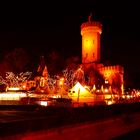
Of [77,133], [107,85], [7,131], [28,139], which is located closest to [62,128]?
[77,133]

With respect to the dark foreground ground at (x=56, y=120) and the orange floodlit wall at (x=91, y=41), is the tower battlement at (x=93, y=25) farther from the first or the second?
the dark foreground ground at (x=56, y=120)

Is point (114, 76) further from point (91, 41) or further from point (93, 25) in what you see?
point (93, 25)

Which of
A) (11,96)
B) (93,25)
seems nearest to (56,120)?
(11,96)

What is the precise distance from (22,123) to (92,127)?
636 centimetres

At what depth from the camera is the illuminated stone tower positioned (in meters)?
81.8

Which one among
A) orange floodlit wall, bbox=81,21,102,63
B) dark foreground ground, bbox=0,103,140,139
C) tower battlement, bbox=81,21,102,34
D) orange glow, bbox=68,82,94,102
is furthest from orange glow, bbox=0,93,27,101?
tower battlement, bbox=81,21,102,34

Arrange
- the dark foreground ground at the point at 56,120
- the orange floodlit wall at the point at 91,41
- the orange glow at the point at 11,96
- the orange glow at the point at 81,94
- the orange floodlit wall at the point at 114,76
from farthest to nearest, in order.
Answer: the orange floodlit wall at the point at 91,41 < the orange floodlit wall at the point at 114,76 < the orange glow at the point at 11,96 < the orange glow at the point at 81,94 < the dark foreground ground at the point at 56,120

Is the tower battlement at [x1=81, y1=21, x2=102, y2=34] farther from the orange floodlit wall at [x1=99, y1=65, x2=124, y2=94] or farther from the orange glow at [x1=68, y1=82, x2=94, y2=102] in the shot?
the orange glow at [x1=68, y1=82, x2=94, y2=102]

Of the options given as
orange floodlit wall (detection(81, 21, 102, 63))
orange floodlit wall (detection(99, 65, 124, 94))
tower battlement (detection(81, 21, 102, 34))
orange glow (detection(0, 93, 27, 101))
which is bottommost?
orange glow (detection(0, 93, 27, 101))

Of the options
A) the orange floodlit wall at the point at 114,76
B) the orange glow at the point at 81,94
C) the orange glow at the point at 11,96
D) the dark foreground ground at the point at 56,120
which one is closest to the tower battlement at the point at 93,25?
the orange floodlit wall at the point at 114,76

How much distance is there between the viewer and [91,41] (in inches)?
3255

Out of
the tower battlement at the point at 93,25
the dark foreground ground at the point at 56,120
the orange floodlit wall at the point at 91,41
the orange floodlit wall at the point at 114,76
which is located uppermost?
the tower battlement at the point at 93,25

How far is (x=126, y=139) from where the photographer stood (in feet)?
52.2

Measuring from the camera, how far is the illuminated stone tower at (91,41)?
81.8m
